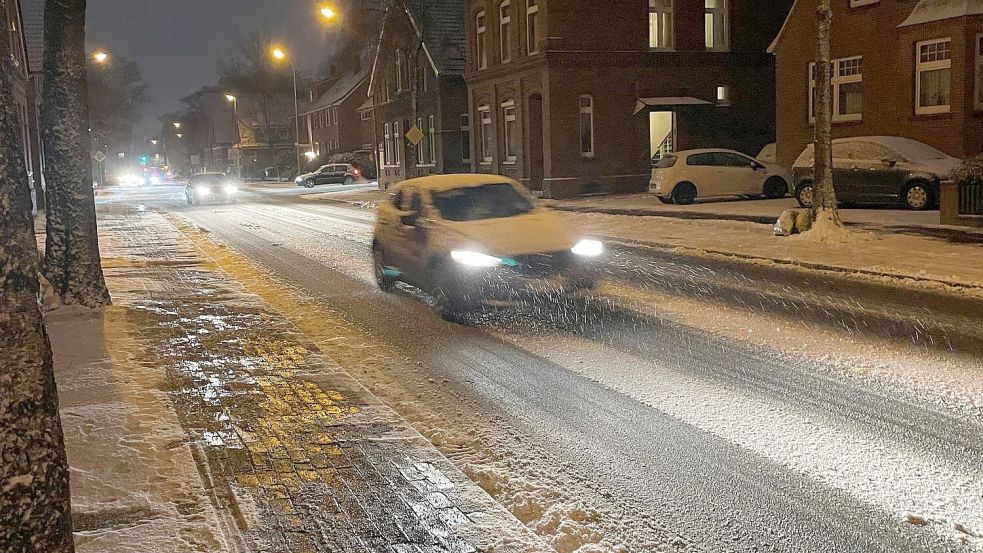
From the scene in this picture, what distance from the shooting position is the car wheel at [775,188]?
28.9 meters

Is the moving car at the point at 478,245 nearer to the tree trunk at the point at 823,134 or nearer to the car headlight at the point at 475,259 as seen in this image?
the car headlight at the point at 475,259

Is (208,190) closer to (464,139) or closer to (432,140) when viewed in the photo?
(432,140)

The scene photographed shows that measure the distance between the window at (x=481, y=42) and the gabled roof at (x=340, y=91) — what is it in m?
36.4

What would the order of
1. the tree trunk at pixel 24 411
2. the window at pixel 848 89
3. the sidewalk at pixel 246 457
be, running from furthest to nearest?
the window at pixel 848 89 → the sidewalk at pixel 246 457 → the tree trunk at pixel 24 411

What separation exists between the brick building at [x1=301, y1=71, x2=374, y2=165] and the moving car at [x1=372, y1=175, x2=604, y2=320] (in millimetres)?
65401

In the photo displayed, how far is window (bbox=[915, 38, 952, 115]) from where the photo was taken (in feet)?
83.1

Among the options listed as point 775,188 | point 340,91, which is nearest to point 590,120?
point 775,188

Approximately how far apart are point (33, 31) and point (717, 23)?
4080 centimetres

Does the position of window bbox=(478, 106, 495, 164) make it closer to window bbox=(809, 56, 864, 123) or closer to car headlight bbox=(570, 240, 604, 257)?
window bbox=(809, 56, 864, 123)

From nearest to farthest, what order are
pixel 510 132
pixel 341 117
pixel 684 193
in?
pixel 684 193
pixel 510 132
pixel 341 117

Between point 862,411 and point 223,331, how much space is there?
6875mm

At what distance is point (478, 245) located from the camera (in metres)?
10.5

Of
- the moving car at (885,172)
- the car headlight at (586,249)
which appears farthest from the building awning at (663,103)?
the car headlight at (586,249)

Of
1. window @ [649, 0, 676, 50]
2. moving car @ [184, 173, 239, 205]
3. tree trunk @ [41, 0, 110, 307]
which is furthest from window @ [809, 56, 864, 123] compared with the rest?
moving car @ [184, 173, 239, 205]
